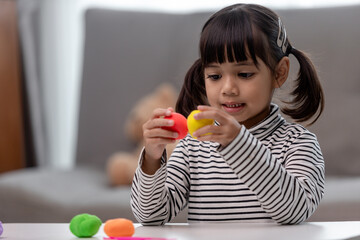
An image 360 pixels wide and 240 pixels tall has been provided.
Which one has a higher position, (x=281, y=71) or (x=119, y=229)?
(x=281, y=71)

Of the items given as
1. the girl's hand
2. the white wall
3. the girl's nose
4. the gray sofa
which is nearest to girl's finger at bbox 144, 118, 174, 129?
the girl's hand

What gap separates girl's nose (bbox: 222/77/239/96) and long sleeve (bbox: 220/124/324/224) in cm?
10

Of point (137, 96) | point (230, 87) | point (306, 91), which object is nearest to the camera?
point (230, 87)

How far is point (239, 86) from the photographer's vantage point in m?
0.81

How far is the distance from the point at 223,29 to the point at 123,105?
1.23 metres

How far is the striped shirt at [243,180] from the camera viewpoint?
0.71 meters

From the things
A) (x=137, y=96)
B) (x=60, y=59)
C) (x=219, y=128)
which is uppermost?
(x=60, y=59)

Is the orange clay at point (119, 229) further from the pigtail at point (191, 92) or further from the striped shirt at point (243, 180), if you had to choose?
the pigtail at point (191, 92)

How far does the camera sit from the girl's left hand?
0.67 meters

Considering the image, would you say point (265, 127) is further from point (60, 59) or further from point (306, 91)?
point (60, 59)

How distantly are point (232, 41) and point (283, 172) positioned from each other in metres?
0.21

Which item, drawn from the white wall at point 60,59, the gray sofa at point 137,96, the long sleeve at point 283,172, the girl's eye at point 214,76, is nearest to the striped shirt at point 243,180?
the long sleeve at point 283,172

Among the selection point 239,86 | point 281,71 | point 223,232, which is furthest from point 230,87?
point 223,232

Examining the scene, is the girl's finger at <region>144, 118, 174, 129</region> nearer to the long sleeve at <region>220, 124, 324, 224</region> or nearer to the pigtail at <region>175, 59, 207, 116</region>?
the long sleeve at <region>220, 124, 324, 224</region>
